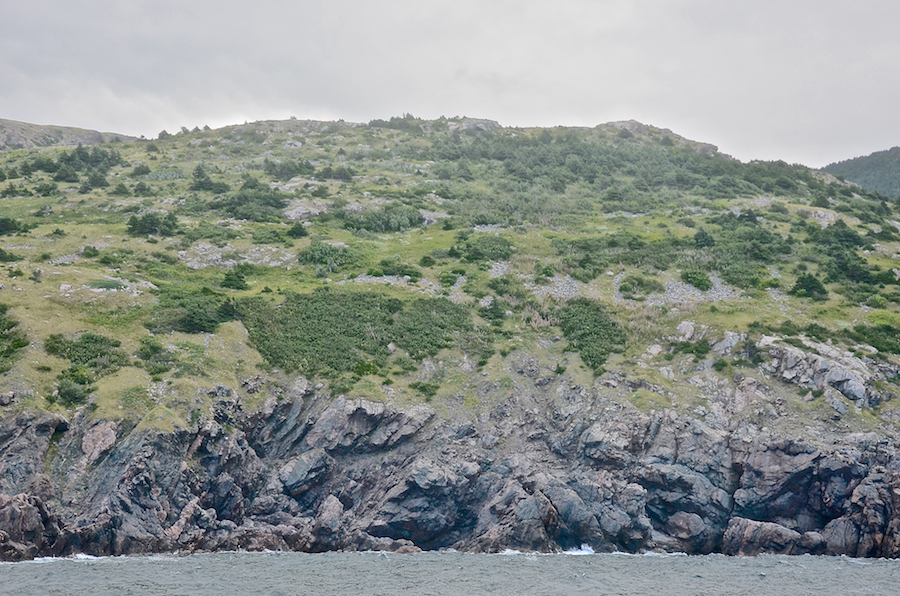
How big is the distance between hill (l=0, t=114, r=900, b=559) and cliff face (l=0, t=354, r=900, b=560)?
150 mm

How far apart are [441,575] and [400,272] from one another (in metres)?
39.3

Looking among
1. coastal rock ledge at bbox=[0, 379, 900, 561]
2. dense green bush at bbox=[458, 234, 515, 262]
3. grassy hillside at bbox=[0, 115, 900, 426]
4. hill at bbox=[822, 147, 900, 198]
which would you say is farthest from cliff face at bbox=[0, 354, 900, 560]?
hill at bbox=[822, 147, 900, 198]

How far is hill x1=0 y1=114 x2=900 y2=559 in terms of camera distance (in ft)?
118

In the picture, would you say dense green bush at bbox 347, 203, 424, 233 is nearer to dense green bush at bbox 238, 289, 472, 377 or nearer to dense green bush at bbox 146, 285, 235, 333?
dense green bush at bbox 238, 289, 472, 377

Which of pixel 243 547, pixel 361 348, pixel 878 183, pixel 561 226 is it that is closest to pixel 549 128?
pixel 561 226

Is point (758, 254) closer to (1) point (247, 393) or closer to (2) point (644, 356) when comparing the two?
(2) point (644, 356)

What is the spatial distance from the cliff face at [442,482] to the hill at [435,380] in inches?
5.9

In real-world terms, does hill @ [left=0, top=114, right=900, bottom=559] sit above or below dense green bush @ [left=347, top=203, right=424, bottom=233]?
below

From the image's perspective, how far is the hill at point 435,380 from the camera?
3606 cm

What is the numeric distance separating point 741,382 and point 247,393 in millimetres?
38084

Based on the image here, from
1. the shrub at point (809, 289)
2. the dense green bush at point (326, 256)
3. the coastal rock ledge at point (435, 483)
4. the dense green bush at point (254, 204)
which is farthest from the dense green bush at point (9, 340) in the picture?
the shrub at point (809, 289)

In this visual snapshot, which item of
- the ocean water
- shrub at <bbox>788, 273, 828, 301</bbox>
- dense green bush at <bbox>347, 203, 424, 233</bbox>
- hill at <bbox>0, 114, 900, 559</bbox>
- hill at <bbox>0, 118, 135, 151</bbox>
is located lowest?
the ocean water

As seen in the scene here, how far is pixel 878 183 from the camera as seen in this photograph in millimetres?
161375

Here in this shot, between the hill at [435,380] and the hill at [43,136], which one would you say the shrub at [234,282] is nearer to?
the hill at [435,380]
